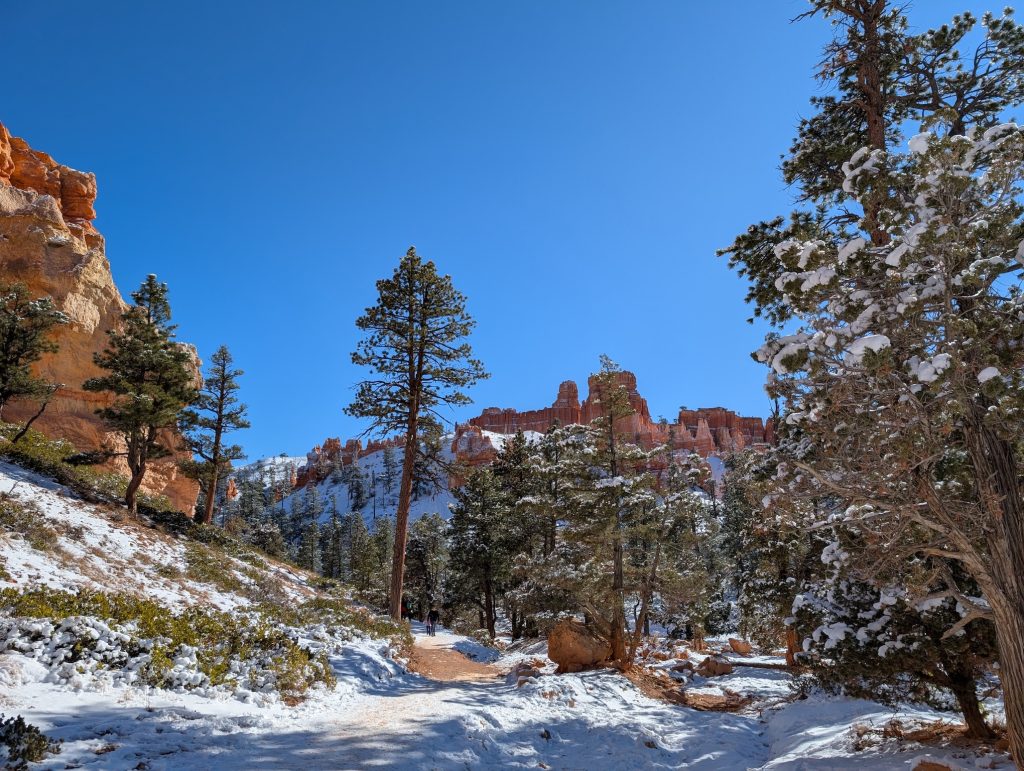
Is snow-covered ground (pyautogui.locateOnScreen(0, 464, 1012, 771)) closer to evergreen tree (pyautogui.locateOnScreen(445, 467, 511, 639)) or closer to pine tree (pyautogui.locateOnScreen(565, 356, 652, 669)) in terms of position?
pine tree (pyautogui.locateOnScreen(565, 356, 652, 669))

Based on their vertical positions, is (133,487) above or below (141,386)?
below

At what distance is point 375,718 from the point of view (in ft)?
30.4

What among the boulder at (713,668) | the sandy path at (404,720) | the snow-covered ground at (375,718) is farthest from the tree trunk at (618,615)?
the boulder at (713,668)

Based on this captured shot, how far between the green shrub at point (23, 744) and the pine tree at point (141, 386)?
16272 millimetres

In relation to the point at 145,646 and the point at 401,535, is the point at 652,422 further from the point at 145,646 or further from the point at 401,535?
the point at 145,646

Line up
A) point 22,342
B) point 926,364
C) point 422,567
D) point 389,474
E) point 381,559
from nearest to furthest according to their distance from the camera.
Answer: point 926,364 → point 22,342 → point 422,567 → point 381,559 → point 389,474

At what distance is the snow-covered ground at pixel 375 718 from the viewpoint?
6.48 m

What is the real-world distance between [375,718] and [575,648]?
9036 mm

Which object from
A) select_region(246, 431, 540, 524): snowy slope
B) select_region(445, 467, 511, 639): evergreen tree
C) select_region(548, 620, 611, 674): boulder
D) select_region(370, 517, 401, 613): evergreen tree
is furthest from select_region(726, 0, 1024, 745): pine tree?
select_region(246, 431, 540, 524): snowy slope

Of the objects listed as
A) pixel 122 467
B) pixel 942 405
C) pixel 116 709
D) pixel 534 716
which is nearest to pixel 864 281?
pixel 942 405

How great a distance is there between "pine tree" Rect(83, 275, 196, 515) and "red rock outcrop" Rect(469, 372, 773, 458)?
117 metres

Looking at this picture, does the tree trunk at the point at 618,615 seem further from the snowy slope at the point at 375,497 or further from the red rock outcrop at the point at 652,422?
the red rock outcrop at the point at 652,422

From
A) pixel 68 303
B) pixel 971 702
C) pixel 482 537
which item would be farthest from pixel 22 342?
pixel 971 702

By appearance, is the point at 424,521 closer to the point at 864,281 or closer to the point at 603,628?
the point at 603,628
